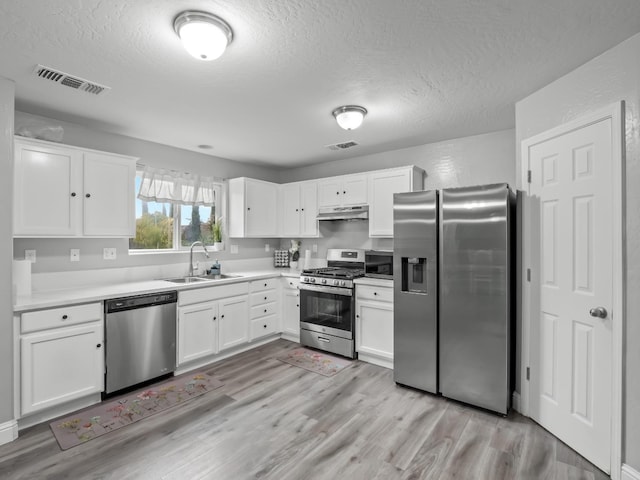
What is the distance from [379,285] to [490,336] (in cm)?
124

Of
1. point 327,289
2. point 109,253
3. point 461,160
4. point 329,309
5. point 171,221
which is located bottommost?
point 329,309

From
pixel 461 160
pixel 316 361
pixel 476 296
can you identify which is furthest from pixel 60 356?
pixel 461 160

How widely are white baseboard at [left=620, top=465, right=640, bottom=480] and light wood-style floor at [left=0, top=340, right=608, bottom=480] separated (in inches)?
5.3

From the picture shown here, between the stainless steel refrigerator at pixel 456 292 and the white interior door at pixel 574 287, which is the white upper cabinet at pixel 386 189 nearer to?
the stainless steel refrigerator at pixel 456 292

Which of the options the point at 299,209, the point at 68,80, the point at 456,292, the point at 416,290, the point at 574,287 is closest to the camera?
the point at 574,287

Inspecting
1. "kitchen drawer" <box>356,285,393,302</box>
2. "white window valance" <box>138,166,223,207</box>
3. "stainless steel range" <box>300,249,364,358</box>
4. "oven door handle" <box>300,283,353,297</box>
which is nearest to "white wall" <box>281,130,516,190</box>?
"stainless steel range" <box>300,249,364,358</box>

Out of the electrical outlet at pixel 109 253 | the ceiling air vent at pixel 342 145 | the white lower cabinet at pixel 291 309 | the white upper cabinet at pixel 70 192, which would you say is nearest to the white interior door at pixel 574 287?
the ceiling air vent at pixel 342 145

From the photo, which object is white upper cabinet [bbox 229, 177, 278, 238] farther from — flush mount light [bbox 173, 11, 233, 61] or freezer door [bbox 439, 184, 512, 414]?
flush mount light [bbox 173, 11, 233, 61]

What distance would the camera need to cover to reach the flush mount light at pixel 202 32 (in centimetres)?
167

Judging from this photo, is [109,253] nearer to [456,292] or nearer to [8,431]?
[8,431]

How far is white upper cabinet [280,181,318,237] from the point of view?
15.3 feet

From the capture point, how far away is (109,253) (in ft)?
11.4

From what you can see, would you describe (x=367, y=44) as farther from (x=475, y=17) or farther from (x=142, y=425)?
(x=142, y=425)

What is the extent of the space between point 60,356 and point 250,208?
105 inches
